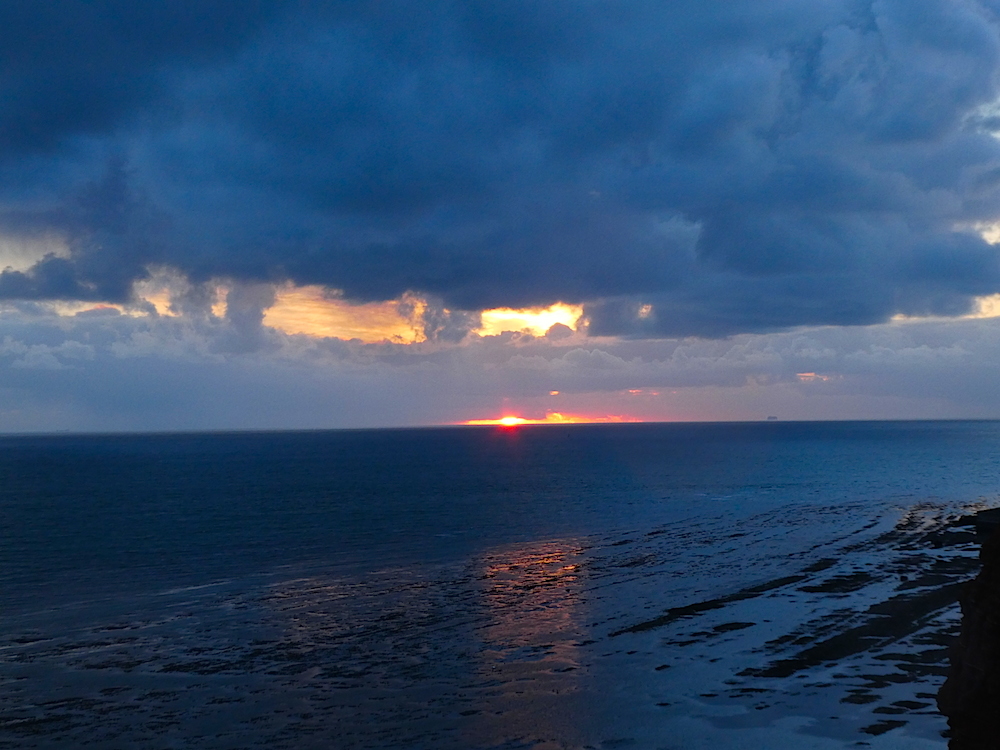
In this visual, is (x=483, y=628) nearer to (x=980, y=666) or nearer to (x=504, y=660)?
(x=504, y=660)

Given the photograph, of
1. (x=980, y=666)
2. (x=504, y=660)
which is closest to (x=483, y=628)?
(x=504, y=660)

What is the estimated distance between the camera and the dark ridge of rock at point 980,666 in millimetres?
14484

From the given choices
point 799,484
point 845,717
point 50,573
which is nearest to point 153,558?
point 50,573

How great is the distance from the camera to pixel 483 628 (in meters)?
31.6

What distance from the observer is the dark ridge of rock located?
14484mm

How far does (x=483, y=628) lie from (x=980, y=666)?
2022cm

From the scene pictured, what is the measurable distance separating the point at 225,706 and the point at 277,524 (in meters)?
45.2

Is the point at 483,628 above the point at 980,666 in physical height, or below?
below

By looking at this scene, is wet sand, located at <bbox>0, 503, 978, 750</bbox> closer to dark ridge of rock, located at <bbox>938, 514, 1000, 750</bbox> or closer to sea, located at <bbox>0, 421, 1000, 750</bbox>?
sea, located at <bbox>0, 421, 1000, 750</bbox>

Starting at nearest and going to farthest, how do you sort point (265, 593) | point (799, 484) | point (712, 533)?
point (265, 593) < point (712, 533) < point (799, 484)

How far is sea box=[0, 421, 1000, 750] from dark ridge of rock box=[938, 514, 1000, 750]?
473cm

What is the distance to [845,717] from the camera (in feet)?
69.8

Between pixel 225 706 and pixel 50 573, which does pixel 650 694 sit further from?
pixel 50 573

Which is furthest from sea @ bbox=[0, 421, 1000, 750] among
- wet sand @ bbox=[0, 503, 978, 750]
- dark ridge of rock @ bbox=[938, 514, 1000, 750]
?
dark ridge of rock @ bbox=[938, 514, 1000, 750]
